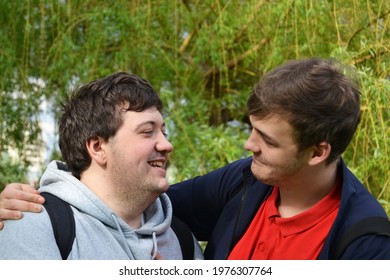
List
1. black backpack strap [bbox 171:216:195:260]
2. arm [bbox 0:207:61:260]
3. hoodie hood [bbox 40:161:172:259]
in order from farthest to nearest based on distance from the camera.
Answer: black backpack strap [bbox 171:216:195:260], hoodie hood [bbox 40:161:172:259], arm [bbox 0:207:61:260]

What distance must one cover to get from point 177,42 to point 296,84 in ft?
8.48

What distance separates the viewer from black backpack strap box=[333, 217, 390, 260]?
1813 mm

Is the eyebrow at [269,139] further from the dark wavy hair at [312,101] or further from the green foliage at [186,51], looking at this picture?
the green foliage at [186,51]

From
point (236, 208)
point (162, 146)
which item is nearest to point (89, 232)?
point (162, 146)

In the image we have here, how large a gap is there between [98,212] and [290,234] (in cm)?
48

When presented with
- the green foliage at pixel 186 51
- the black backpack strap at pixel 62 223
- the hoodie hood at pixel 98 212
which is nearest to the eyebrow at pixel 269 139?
the hoodie hood at pixel 98 212

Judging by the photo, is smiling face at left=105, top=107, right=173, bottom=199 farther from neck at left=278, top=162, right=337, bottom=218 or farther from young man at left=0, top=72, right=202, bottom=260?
neck at left=278, top=162, right=337, bottom=218

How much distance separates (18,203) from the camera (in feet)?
6.06

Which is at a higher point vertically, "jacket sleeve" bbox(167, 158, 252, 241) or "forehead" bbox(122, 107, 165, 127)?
"forehead" bbox(122, 107, 165, 127)

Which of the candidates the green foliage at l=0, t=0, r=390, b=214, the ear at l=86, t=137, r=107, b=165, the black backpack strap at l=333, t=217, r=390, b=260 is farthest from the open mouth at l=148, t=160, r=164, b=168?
the green foliage at l=0, t=0, r=390, b=214

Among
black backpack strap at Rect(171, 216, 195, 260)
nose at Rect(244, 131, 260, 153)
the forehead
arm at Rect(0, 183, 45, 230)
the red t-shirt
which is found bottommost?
black backpack strap at Rect(171, 216, 195, 260)

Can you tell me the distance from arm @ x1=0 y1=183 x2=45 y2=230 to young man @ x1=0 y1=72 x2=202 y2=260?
0.24ft

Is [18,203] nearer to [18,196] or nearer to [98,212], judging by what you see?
[18,196]
